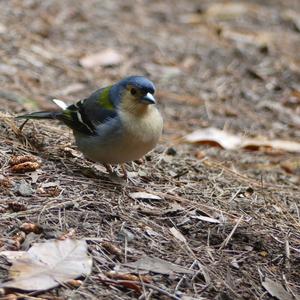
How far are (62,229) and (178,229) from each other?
76cm

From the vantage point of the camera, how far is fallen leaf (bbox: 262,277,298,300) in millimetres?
3711

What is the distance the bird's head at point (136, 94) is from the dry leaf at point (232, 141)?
190 centimetres

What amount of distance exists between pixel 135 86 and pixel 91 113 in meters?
0.41

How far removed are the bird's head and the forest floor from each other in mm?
540

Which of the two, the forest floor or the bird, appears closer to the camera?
the forest floor

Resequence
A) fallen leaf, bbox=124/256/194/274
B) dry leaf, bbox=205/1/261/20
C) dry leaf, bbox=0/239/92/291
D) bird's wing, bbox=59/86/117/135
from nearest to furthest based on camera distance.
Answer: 1. dry leaf, bbox=0/239/92/291
2. fallen leaf, bbox=124/256/194/274
3. bird's wing, bbox=59/86/117/135
4. dry leaf, bbox=205/1/261/20

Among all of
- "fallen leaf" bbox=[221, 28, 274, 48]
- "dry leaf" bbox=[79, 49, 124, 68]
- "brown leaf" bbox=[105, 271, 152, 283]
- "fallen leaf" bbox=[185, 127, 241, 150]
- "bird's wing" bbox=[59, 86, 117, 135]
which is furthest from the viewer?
"fallen leaf" bbox=[221, 28, 274, 48]

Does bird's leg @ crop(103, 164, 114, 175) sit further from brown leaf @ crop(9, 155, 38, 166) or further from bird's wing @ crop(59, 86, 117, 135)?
brown leaf @ crop(9, 155, 38, 166)

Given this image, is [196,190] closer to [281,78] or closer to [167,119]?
[167,119]

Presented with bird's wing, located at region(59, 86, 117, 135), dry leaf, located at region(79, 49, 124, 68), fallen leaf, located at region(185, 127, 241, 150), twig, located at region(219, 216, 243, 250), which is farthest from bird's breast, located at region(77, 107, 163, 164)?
dry leaf, located at region(79, 49, 124, 68)

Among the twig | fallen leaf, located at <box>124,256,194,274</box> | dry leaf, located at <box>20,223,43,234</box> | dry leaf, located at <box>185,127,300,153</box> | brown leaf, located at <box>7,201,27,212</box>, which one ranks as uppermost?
dry leaf, located at <box>20,223,43,234</box>

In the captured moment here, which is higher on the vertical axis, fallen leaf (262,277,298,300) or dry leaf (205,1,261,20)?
fallen leaf (262,277,298,300)

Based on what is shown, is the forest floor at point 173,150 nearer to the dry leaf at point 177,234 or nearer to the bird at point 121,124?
the dry leaf at point 177,234

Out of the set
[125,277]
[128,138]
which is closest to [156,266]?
[125,277]
